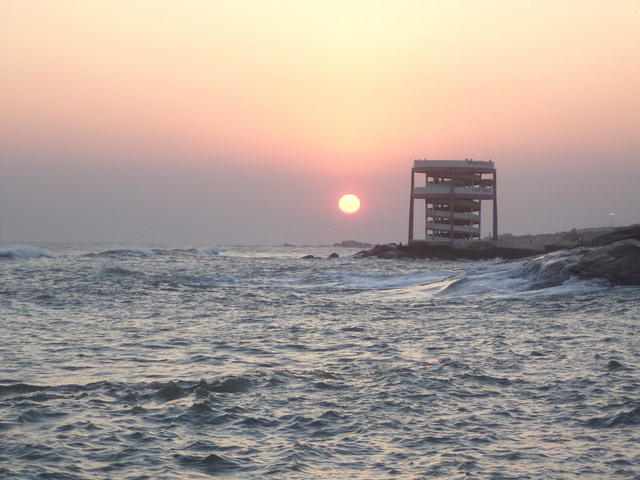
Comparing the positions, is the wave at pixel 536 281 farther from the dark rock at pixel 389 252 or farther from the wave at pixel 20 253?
the wave at pixel 20 253

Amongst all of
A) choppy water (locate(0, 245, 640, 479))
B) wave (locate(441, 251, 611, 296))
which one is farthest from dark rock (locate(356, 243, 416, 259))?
choppy water (locate(0, 245, 640, 479))

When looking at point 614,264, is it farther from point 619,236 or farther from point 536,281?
point 619,236

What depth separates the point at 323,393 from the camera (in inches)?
399

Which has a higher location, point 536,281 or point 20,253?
point 536,281

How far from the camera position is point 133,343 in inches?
585

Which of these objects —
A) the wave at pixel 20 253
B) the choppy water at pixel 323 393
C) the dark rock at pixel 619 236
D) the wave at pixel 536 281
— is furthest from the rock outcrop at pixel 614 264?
the wave at pixel 20 253

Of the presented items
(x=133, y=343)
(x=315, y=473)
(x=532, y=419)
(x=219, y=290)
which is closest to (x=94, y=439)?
(x=315, y=473)

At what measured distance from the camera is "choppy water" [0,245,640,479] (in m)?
7.16

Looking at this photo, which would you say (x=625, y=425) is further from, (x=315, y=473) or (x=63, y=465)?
(x=63, y=465)

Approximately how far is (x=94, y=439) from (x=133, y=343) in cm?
719

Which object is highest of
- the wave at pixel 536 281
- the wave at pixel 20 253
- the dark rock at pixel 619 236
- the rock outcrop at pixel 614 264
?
the dark rock at pixel 619 236

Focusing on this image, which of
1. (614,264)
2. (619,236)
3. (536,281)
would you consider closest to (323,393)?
(536,281)

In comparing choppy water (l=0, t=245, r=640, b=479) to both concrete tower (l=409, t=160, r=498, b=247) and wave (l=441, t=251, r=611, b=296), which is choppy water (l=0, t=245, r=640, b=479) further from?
concrete tower (l=409, t=160, r=498, b=247)

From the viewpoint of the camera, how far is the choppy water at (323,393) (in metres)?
7.16
